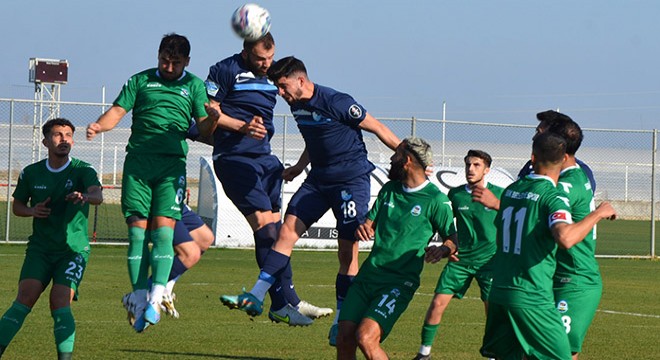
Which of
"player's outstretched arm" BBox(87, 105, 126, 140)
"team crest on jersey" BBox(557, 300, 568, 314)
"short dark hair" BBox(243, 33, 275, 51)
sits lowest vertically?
"team crest on jersey" BBox(557, 300, 568, 314)

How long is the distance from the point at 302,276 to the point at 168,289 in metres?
9.92

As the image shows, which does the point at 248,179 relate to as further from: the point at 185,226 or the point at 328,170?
the point at 328,170

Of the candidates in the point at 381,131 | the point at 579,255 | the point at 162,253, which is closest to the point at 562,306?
the point at 579,255

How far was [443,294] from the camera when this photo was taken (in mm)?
11805

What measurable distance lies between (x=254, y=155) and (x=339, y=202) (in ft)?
3.48

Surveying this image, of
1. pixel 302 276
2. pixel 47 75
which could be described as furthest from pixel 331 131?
pixel 47 75

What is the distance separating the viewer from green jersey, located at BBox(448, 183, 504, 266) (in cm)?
1202

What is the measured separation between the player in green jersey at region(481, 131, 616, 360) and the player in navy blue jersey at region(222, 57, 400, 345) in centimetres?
256

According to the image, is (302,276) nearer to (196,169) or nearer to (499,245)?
(499,245)

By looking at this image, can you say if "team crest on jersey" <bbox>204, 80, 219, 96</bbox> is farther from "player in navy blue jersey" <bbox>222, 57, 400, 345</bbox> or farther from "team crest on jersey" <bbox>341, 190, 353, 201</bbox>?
"team crest on jersey" <bbox>341, 190, 353, 201</bbox>

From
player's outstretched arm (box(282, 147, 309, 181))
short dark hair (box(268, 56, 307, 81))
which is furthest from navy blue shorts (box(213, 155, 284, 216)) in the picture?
short dark hair (box(268, 56, 307, 81))

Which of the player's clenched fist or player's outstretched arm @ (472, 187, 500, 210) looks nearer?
player's outstretched arm @ (472, 187, 500, 210)

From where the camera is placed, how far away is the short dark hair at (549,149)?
305 inches

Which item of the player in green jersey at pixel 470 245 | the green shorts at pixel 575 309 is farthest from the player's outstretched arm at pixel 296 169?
the green shorts at pixel 575 309
